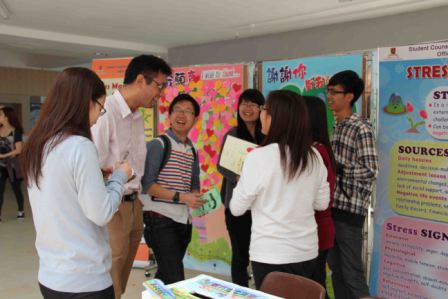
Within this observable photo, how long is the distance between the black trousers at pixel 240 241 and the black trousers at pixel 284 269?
1.07m

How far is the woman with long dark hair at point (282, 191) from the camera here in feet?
6.40

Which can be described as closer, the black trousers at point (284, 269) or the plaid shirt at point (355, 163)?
the black trousers at point (284, 269)

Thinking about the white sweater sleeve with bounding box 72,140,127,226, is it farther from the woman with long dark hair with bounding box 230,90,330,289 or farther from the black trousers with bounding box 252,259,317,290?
the black trousers with bounding box 252,259,317,290

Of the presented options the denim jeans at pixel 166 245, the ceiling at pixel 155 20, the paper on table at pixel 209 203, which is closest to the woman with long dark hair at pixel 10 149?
the ceiling at pixel 155 20

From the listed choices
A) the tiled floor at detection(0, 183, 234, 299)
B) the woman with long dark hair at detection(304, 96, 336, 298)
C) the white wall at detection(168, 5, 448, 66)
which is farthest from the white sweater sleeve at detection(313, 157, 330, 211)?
the white wall at detection(168, 5, 448, 66)

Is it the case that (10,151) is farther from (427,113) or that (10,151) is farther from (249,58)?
(427,113)

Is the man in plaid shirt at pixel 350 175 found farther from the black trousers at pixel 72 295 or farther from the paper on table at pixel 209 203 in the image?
the black trousers at pixel 72 295

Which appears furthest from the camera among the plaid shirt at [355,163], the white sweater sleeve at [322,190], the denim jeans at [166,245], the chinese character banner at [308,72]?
the chinese character banner at [308,72]

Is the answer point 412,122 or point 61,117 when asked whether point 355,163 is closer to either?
point 412,122

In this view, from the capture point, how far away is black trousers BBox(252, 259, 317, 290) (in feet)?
6.49

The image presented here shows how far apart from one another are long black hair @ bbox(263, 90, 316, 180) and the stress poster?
1176 mm

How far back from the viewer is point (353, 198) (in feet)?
9.13

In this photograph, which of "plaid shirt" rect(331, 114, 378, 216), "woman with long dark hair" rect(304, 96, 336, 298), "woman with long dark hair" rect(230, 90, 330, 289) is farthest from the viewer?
"plaid shirt" rect(331, 114, 378, 216)

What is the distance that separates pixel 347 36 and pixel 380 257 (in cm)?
505
